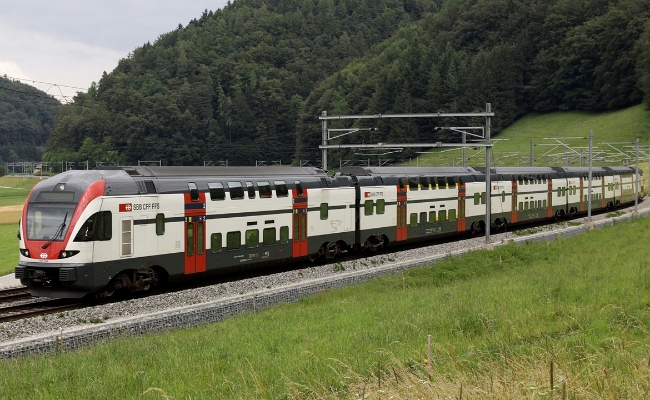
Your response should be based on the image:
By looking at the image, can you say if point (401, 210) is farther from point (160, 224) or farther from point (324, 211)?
point (160, 224)

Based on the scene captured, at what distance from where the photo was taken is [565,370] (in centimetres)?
896

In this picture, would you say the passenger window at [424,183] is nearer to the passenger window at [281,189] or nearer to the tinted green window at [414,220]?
the tinted green window at [414,220]

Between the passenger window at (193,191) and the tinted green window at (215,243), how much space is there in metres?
1.50

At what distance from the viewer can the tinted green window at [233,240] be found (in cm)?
2455

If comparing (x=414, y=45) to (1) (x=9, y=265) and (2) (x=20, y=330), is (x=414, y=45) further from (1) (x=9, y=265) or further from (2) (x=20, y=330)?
(2) (x=20, y=330)

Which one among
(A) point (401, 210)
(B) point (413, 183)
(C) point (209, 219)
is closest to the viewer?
(C) point (209, 219)

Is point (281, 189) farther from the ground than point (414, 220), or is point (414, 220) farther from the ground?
point (281, 189)

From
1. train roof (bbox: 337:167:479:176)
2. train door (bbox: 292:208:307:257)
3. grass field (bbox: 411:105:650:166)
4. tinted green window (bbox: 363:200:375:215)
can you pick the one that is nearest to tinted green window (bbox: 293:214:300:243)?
train door (bbox: 292:208:307:257)

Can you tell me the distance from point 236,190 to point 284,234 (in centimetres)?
326

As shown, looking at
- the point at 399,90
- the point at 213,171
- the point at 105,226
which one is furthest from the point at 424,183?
the point at 399,90

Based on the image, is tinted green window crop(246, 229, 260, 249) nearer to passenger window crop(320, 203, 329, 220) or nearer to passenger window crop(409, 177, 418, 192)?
passenger window crop(320, 203, 329, 220)

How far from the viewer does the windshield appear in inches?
774

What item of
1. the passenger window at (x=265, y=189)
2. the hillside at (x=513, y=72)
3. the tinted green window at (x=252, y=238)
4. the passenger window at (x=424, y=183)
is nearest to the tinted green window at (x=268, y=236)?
the tinted green window at (x=252, y=238)

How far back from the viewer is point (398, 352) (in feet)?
38.9
